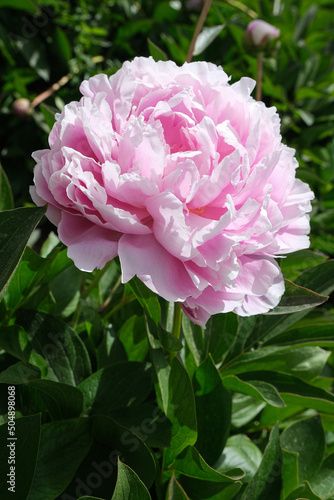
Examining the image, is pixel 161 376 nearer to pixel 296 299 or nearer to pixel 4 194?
pixel 296 299

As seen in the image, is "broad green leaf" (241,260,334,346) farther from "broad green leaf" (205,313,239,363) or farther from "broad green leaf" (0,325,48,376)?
"broad green leaf" (0,325,48,376)

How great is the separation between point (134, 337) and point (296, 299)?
0.73ft

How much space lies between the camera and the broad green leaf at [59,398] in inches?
20.5

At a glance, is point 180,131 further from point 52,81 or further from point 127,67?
point 52,81

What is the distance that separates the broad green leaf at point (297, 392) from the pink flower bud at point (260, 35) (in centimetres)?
73

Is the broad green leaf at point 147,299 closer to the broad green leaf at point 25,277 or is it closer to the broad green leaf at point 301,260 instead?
the broad green leaf at point 25,277

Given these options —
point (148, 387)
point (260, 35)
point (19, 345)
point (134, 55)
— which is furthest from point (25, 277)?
point (134, 55)

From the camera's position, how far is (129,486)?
0.46 metres

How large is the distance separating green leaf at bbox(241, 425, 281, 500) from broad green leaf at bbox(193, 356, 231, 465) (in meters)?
0.05

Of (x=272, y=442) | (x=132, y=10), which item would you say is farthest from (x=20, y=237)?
(x=132, y=10)

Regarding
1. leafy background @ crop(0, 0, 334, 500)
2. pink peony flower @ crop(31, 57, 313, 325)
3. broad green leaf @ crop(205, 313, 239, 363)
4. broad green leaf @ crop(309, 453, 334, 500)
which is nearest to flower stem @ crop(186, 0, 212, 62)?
leafy background @ crop(0, 0, 334, 500)

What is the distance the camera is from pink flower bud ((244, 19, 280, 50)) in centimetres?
108

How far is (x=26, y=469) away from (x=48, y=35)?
1171mm

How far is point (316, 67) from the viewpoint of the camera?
4.62 feet
